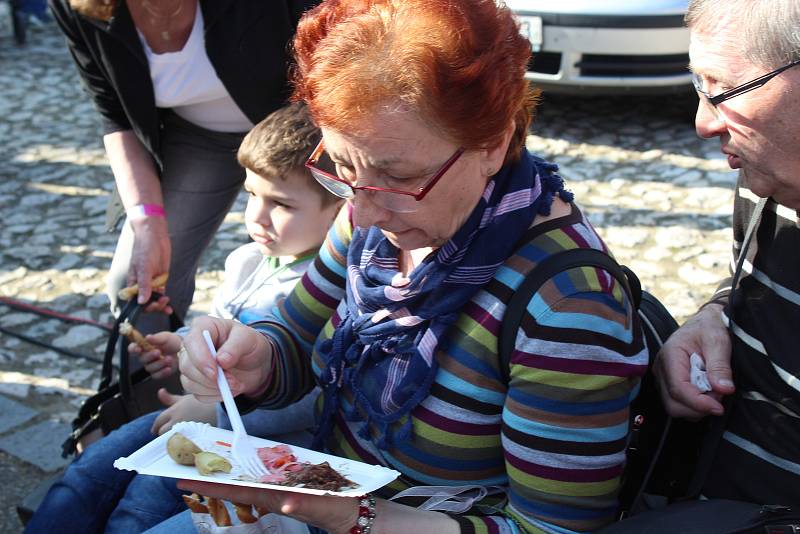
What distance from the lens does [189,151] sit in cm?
328

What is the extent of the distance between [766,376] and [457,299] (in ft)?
1.99

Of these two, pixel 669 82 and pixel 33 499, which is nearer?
pixel 33 499

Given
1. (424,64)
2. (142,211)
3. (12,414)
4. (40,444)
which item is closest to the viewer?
(424,64)

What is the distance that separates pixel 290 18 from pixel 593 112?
440cm

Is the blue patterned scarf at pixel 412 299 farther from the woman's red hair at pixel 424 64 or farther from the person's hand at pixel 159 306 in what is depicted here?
the person's hand at pixel 159 306

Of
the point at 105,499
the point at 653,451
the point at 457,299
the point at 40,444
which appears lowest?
the point at 40,444

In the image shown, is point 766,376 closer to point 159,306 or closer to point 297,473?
point 297,473

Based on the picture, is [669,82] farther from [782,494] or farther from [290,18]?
[782,494]

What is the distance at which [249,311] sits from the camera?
263 centimetres

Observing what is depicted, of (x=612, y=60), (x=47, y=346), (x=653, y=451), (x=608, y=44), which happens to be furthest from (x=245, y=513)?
(x=612, y=60)

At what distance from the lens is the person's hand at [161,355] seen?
2.64 m

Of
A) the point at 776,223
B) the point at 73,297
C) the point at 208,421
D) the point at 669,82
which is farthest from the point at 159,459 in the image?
the point at 669,82

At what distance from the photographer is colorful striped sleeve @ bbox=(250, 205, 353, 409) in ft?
6.98

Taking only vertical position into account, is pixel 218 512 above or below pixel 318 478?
below
